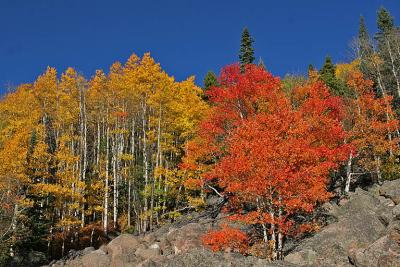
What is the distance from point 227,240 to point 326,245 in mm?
5300

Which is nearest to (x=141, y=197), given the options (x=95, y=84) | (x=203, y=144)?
(x=203, y=144)

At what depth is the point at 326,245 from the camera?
866 inches

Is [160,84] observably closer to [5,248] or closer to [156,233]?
[156,233]

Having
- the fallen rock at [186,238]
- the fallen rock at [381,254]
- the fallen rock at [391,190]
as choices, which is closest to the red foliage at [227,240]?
the fallen rock at [186,238]

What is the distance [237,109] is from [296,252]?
14422 millimetres

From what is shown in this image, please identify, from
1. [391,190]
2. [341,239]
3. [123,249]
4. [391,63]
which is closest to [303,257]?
[341,239]

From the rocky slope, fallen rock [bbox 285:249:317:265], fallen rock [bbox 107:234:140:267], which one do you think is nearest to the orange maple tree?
fallen rock [bbox 285:249:317:265]

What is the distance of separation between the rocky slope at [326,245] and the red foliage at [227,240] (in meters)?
2.30

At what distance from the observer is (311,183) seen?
23797 millimetres

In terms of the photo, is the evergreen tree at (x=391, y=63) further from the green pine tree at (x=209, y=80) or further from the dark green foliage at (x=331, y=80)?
the green pine tree at (x=209, y=80)

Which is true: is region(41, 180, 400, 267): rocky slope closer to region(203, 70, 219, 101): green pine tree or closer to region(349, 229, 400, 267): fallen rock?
region(349, 229, 400, 267): fallen rock

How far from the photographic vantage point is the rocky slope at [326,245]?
59.0 feet

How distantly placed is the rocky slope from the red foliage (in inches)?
90.4

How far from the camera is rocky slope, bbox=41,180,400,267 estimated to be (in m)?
18.0
